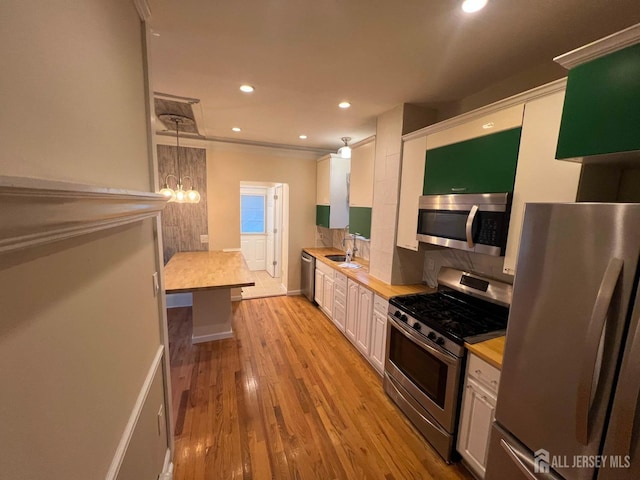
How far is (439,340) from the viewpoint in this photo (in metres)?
1.75

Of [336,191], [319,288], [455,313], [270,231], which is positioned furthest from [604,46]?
[270,231]

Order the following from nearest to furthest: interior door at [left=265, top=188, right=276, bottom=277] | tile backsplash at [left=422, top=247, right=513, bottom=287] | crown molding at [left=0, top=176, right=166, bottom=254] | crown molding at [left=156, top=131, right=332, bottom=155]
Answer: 1. crown molding at [left=0, top=176, right=166, bottom=254]
2. tile backsplash at [left=422, top=247, right=513, bottom=287]
3. crown molding at [left=156, top=131, right=332, bottom=155]
4. interior door at [left=265, top=188, right=276, bottom=277]

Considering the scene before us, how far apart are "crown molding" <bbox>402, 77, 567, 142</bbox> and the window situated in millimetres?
4486

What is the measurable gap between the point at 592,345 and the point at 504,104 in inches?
56.8

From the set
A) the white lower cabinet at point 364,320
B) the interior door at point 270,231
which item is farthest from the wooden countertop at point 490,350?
the interior door at point 270,231

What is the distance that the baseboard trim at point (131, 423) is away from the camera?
0.85m

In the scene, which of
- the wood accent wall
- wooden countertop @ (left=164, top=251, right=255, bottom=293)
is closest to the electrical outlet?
wooden countertop @ (left=164, top=251, right=255, bottom=293)

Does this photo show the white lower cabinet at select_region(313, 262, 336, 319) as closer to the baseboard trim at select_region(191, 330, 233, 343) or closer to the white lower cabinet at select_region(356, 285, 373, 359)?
the white lower cabinet at select_region(356, 285, 373, 359)

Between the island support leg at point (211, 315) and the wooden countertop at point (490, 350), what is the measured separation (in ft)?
8.55

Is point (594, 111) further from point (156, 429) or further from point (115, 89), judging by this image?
point (156, 429)

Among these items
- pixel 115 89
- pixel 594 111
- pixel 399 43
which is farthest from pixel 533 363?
→ pixel 115 89

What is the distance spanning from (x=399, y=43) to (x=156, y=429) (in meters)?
2.60

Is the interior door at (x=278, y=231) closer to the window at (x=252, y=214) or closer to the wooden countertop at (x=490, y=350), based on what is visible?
the window at (x=252, y=214)

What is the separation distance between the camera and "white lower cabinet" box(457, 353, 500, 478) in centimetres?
148
